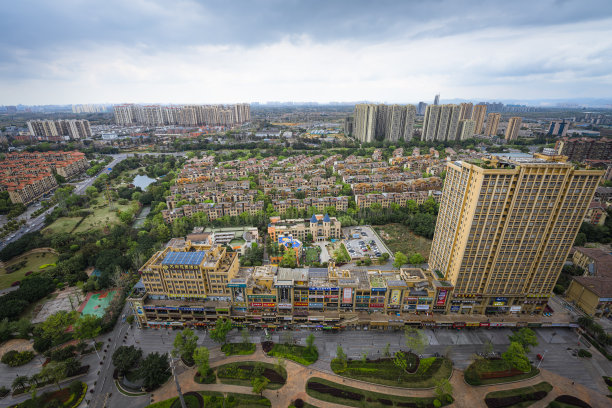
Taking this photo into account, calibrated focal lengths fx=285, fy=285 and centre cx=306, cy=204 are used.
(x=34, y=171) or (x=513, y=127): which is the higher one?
(x=513, y=127)

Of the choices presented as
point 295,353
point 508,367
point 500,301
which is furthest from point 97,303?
point 500,301

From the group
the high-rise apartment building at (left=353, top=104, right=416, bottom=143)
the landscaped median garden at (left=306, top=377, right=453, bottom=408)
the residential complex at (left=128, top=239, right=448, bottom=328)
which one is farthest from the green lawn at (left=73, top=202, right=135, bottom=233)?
the high-rise apartment building at (left=353, top=104, right=416, bottom=143)

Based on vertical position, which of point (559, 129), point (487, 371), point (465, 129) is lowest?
point (487, 371)

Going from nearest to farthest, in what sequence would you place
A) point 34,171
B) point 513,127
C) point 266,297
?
point 266,297
point 34,171
point 513,127

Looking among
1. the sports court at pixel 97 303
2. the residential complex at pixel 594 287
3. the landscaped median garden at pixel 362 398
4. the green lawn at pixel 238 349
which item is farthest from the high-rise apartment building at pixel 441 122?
the sports court at pixel 97 303

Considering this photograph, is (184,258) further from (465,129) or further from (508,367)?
(465,129)

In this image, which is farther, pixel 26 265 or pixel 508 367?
pixel 26 265

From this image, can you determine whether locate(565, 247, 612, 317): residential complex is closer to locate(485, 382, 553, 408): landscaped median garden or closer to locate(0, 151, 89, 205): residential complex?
locate(485, 382, 553, 408): landscaped median garden
